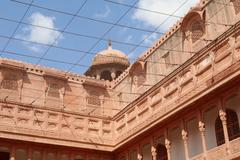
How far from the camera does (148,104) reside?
1587 cm

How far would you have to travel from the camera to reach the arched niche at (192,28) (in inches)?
600

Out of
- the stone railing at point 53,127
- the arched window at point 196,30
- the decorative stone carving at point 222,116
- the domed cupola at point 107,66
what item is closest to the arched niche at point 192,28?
the arched window at point 196,30

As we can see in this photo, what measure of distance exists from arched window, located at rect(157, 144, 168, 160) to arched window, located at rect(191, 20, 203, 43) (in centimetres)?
400

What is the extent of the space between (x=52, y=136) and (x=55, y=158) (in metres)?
0.88

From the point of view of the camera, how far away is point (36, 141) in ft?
52.1

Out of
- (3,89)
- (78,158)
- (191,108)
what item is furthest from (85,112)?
(191,108)

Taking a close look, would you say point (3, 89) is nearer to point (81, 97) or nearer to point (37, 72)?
point (37, 72)

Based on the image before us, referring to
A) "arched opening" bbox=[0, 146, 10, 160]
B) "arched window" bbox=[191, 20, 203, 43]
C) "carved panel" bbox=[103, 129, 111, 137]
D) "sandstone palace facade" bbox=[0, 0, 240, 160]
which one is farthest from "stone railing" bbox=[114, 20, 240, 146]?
"arched opening" bbox=[0, 146, 10, 160]

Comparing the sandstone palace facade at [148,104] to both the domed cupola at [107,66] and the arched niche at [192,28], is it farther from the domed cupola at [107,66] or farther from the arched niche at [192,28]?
the domed cupola at [107,66]

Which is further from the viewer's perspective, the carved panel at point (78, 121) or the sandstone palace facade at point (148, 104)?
the carved panel at point (78, 121)

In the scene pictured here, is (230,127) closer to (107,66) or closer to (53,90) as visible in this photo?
(53,90)

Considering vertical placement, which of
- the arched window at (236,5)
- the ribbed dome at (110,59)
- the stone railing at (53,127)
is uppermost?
the ribbed dome at (110,59)

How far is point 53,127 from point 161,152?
170 inches

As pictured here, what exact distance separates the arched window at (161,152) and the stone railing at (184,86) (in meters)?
0.96
